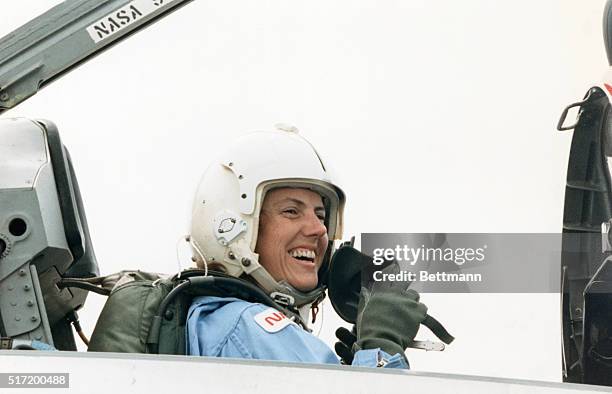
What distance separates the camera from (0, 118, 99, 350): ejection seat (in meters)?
4.05

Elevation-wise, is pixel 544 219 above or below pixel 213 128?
below

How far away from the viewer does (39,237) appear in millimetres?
4094

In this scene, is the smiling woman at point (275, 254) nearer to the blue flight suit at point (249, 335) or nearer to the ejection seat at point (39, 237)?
the blue flight suit at point (249, 335)

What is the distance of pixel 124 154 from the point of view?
3.99 metres

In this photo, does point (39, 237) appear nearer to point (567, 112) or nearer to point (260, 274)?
point (260, 274)

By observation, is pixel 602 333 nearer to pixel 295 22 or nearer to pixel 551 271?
pixel 551 271

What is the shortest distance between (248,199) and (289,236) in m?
0.15

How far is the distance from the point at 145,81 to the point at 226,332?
67 cm

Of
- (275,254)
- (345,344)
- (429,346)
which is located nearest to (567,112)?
(429,346)

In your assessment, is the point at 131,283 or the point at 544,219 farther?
the point at 131,283

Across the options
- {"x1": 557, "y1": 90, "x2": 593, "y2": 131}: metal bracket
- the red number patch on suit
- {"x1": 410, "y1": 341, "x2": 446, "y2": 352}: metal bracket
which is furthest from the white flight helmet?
{"x1": 557, "y1": 90, "x2": 593, "y2": 131}: metal bracket

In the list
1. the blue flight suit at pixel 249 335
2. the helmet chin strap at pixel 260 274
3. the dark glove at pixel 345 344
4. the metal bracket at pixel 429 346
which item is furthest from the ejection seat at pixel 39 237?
the metal bracket at pixel 429 346

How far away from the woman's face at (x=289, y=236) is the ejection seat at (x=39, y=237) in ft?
1.68

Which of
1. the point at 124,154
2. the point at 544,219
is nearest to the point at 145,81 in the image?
the point at 124,154
